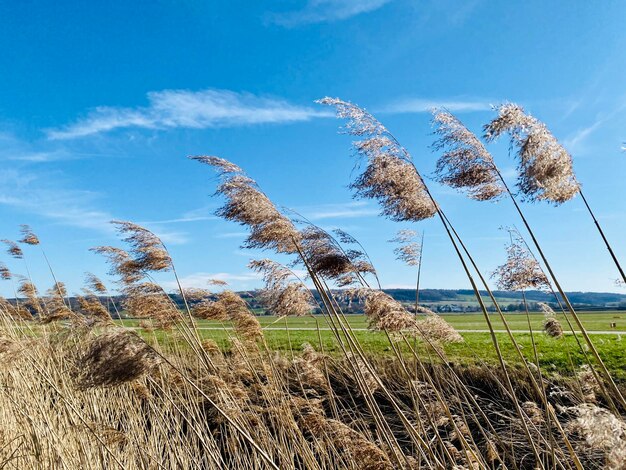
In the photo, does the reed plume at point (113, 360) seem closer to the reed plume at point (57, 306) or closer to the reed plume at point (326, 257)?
the reed plume at point (326, 257)

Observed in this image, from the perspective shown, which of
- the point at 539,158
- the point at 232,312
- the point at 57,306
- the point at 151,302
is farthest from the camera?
the point at 57,306

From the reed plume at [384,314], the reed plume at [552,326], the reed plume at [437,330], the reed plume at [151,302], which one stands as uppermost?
the reed plume at [151,302]

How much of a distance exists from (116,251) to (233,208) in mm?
1910

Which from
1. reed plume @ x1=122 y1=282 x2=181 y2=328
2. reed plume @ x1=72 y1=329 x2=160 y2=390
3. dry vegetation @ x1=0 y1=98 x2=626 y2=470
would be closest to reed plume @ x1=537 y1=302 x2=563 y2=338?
dry vegetation @ x1=0 y1=98 x2=626 y2=470

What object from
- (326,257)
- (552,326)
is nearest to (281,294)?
(326,257)

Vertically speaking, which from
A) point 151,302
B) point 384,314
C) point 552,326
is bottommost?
point 552,326

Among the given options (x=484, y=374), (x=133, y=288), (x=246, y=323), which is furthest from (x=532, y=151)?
(x=484, y=374)

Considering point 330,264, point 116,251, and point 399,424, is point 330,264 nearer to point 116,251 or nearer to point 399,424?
point 116,251

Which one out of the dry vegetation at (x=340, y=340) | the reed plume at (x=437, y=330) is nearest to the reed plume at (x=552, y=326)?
the dry vegetation at (x=340, y=340)

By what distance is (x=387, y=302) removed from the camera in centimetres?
299

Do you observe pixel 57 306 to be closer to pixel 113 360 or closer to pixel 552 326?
pixel 113 360

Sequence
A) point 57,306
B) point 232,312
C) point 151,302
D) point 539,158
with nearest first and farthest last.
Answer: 1. point 539,158
2. point 151,302
3. point 232,312
4. point 57,306

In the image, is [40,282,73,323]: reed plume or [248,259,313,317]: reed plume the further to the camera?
[40,282,73,323]: reed plume

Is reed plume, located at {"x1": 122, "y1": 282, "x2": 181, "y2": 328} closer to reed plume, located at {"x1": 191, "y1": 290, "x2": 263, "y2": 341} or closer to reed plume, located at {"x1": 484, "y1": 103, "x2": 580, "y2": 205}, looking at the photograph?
reed plume, located at {"x1": 191, "y1": 290, "x2": 263, "y2": 341}
